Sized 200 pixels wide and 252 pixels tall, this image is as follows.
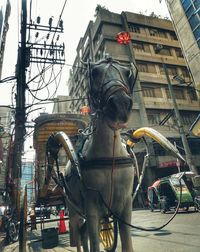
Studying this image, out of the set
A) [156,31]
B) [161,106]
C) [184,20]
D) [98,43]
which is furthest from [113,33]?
[184,20]

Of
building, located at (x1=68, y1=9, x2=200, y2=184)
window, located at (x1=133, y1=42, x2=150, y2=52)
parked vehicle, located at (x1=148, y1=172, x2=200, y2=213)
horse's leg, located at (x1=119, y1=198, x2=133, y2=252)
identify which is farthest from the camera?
window, located at (x1=133, y1=42, x2=150, y2=52)

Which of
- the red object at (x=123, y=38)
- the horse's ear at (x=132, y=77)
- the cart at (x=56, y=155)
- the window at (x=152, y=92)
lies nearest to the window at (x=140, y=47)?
the window at (x=152, y=92)

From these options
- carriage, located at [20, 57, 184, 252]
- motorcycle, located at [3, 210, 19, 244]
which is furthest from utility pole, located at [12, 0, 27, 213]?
carriage, located at [20, 57, 184, 252]

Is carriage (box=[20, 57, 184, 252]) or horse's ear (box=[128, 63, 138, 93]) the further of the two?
horse's ear (box=[128, 63, 138, 93])

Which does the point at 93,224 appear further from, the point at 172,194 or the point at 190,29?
the point at 190,29

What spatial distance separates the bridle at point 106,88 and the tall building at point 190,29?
18022 mm

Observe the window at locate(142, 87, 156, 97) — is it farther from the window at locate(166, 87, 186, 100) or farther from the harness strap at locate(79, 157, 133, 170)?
the harness strap at locate(79, 157, 133, 170)

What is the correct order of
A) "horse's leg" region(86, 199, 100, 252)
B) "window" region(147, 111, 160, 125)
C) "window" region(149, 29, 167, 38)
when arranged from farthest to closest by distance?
"window" region(149, 29, 167, 38), "window" region(147, 111, 160, 125), "horse's leg" region(86, 199, 100, 252)

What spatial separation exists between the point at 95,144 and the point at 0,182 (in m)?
33.4

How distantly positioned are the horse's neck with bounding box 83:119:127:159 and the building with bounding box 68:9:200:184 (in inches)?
987

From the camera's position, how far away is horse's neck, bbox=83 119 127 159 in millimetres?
3115

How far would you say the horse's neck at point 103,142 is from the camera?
10.2 ft

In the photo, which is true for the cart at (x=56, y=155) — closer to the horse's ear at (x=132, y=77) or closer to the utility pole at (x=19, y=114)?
the horse's ear at (x=132, y=77)

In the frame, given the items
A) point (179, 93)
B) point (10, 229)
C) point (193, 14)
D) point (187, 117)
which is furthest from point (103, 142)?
point (179, 93)
